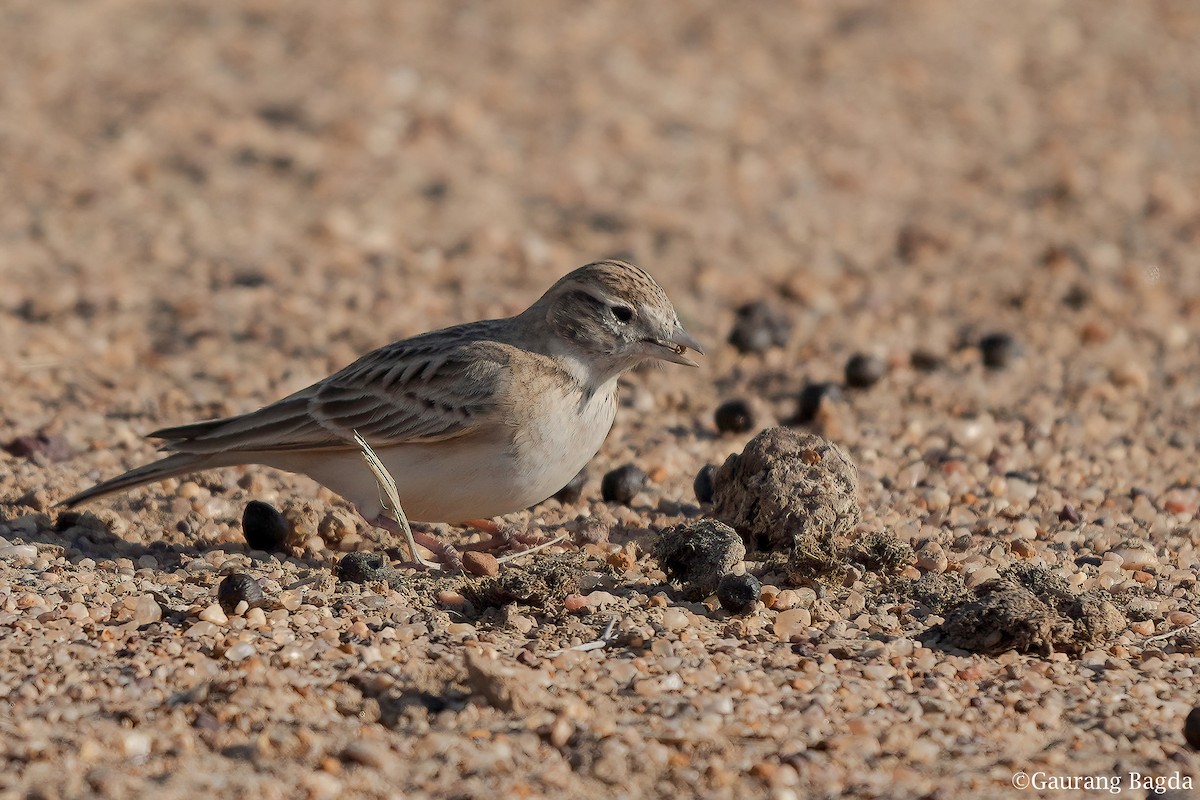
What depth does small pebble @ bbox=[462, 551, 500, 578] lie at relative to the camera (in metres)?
6.27

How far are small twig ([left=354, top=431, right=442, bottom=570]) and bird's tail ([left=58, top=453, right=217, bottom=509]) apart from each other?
0.78m

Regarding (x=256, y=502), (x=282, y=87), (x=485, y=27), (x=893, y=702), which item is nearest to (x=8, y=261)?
(x=282, y=87)

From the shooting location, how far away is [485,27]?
14.6 m

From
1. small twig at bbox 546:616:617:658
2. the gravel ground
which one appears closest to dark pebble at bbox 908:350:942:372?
the gravel ground

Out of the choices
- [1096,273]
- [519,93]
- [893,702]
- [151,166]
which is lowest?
[893,702]

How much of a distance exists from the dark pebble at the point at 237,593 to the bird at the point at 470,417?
725 mm

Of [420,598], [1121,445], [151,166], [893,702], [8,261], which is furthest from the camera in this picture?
[151,166]

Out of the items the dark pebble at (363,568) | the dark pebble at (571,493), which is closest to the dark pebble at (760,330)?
the dark pebble at (571,493)

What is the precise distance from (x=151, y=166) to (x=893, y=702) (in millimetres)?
8730

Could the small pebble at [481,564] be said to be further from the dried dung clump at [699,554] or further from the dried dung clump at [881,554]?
the dried dung clump at [881,554]

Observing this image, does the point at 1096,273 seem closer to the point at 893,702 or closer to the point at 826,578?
the point at 826,578

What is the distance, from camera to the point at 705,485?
721cm

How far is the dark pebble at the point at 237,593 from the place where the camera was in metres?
5.69

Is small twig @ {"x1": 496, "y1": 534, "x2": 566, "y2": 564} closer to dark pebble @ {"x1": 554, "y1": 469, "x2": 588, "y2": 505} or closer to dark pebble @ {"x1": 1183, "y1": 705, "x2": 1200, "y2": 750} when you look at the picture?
dark pebble @ {"x1": 554, "y1": 469, "x2": 588, "y2": 505}
